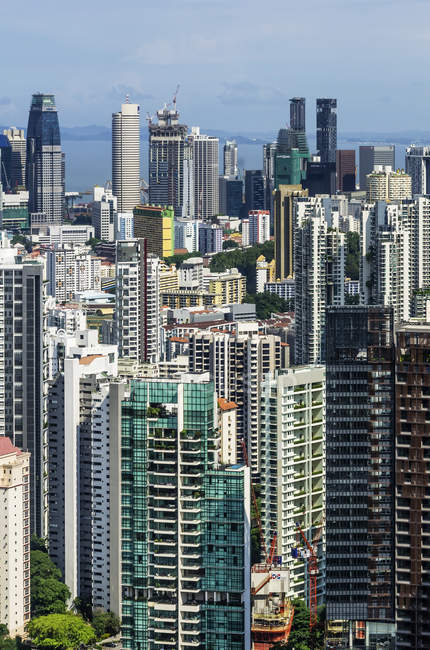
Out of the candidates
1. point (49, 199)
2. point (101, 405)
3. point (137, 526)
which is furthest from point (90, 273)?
point (137, 526)

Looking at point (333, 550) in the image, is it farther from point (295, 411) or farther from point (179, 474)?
point (295, 411)

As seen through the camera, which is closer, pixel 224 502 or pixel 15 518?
pixel 224 502

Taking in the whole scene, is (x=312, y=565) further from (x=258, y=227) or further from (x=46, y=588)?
(x=258, y=227)

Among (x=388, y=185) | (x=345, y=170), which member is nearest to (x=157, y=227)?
(x=388, y=185)

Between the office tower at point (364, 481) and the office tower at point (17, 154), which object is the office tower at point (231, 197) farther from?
the office tower at point (364, 481)

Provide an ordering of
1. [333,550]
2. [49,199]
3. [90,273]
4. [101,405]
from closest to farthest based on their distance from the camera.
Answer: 1. [333,550]
2. [101,405]
3. [90,273]
4. [49,199]

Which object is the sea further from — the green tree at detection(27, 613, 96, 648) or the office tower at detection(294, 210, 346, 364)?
the green tree at detection(27, 613, 96, 648)
